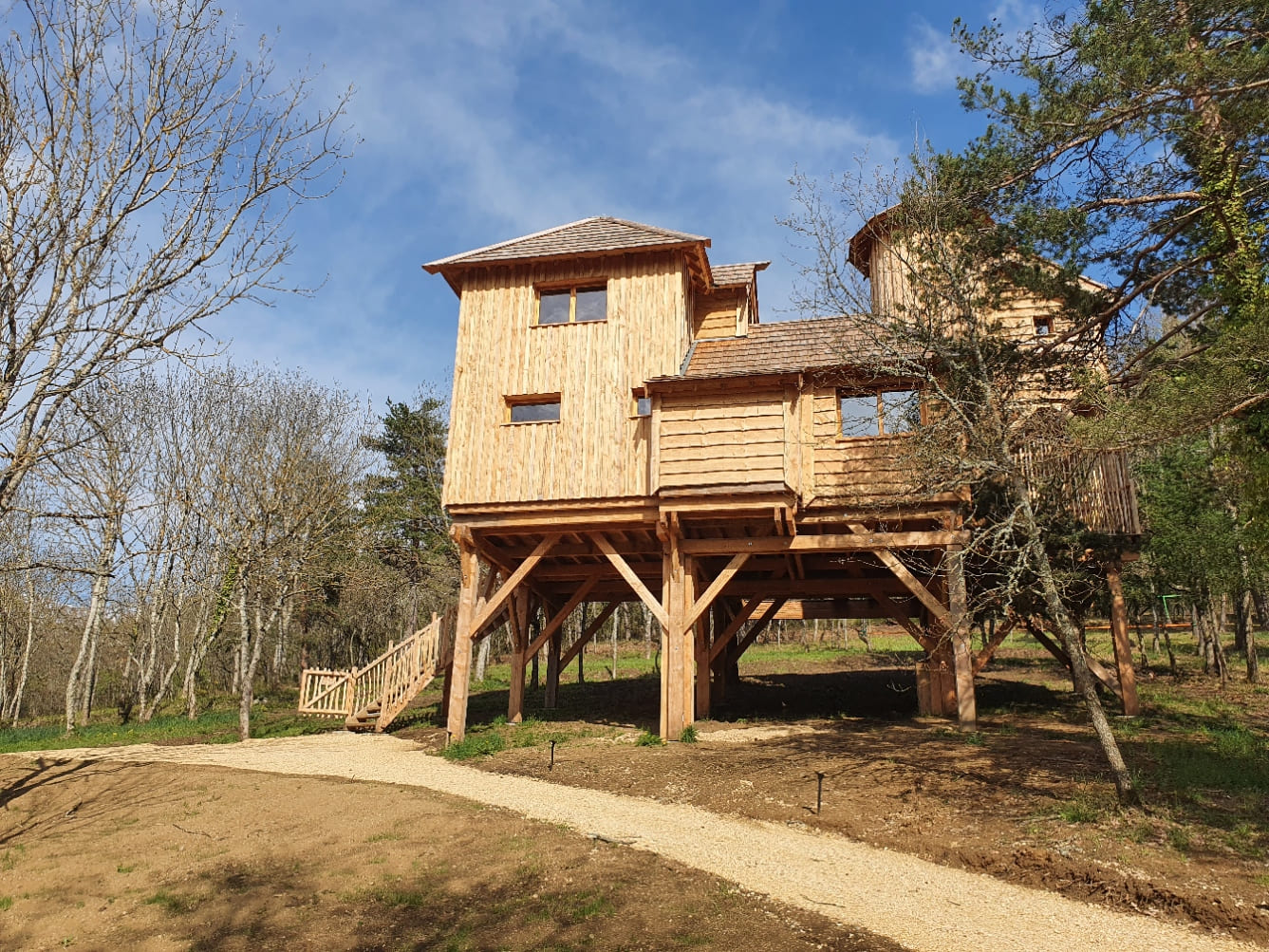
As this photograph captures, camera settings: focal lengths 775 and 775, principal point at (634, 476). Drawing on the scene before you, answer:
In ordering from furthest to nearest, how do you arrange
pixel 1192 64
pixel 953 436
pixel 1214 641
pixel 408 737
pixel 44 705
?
pixel 44 705, pixel 1214 641, pixel 408 737, pixel 953 436, pixel 1192 64

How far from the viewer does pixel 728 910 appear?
21.8 ft

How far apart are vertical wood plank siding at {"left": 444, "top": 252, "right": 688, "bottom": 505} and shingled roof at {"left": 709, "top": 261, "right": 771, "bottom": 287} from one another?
5.92ft

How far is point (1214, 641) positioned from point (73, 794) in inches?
968

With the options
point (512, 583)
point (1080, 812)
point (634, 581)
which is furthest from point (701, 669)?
point (1080, 812)

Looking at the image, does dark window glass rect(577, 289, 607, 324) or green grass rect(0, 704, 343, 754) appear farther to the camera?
green grass rect(0, 704, 343, 754)

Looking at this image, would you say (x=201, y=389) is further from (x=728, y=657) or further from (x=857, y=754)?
(x=857, y=754)

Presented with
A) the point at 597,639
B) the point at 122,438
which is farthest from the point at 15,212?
the point at 597,639

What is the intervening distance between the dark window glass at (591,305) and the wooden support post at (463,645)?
5158 mm

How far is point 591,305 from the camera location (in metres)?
15.9

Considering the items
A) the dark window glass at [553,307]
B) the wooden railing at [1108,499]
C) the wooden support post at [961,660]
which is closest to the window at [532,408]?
the dark window glass at [553,307]

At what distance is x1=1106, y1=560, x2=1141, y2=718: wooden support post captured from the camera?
46.8ft

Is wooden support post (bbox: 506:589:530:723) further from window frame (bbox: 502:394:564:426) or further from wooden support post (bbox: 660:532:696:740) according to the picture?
window frame (bbox: 502:394:564:426)

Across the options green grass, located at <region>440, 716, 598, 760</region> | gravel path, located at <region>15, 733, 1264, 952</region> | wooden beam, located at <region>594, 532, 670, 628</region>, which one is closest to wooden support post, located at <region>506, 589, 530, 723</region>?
green grass, located at <region>440, 716, 598, 760</region>

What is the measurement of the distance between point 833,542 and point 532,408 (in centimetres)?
637
